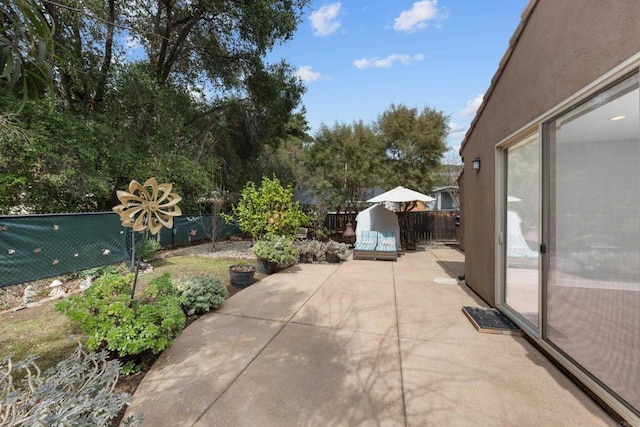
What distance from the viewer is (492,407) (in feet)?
6.61

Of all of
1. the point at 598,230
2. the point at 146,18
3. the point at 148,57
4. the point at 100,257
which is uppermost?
the point at 146,18

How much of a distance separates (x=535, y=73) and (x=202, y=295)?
15.7ft

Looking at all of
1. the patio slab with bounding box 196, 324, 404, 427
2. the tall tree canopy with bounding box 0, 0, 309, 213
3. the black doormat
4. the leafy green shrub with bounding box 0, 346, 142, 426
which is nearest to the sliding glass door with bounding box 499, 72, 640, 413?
the black doormat

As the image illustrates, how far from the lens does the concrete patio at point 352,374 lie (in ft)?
6.37

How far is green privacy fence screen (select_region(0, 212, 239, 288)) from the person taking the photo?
408 cm

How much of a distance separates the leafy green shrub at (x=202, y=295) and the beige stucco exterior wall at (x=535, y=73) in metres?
3.95

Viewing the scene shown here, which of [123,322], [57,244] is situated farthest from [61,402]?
[57,244]

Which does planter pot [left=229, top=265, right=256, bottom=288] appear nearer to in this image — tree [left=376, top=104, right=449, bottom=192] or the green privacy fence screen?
the green privacy fence screen

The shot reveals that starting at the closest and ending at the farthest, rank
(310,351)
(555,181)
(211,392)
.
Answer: (211,392) → (555,181) → (310,351)

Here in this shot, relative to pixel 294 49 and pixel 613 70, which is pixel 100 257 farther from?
pixel 294 49

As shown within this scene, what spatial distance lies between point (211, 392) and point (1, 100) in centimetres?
719

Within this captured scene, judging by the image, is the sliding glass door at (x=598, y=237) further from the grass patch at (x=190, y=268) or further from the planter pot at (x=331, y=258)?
the planter pot at (x=331, y=258)

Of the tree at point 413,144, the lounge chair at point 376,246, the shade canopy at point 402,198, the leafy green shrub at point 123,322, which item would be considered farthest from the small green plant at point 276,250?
the tree at point 413,144

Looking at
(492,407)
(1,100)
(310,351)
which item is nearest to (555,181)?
(492,407)
